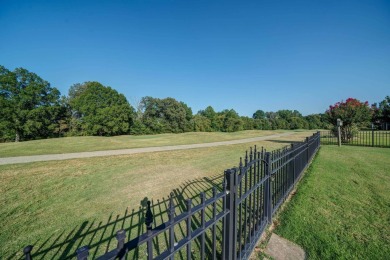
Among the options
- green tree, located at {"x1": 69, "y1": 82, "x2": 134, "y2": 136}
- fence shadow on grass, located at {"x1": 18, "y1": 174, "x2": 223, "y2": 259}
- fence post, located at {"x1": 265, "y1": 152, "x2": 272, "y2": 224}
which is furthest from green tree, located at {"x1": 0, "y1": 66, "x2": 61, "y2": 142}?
fence post, located at {"x1": 265, "y1": 152, "x2": 272, "y2": 224}

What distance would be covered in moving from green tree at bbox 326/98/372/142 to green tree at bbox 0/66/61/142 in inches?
1652

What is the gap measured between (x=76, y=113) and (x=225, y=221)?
4697 cm

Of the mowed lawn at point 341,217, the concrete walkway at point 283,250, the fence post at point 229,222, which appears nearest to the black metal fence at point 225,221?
the fence post at point 229,222

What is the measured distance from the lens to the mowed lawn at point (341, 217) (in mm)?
2846

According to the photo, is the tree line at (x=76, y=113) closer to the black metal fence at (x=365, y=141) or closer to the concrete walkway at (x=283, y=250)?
the black metal fence at (x=365, y=141)

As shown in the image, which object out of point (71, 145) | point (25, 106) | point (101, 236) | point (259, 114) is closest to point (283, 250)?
point (101, 236)

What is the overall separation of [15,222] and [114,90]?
4327 cm

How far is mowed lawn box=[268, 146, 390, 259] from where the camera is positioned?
2.85 meters

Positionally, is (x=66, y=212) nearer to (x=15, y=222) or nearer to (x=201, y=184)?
(x=15, y=222)

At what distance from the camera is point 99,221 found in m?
4.11

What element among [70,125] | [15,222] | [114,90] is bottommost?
[15,222]

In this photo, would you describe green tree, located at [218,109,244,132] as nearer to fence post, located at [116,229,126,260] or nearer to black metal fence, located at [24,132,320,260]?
black metal fence, located at [24,132,320,260]

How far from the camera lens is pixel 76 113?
4044 cm

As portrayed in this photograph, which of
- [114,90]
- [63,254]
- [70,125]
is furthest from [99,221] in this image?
[114,90]
